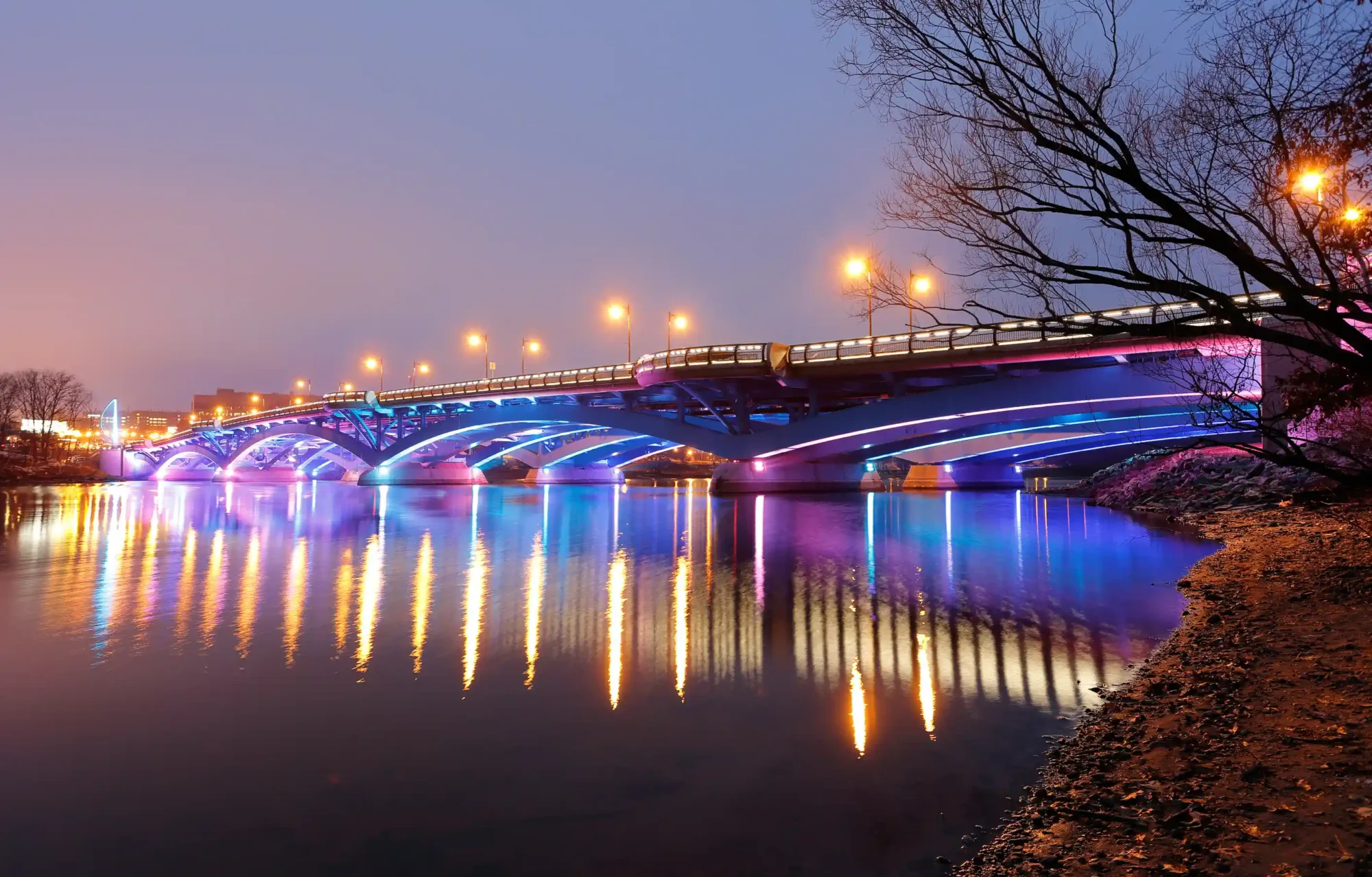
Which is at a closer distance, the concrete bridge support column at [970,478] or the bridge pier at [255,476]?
the concrete bridge support column at [970,478]

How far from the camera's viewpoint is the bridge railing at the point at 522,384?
53781 mm

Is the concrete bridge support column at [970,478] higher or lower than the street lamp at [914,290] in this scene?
lower

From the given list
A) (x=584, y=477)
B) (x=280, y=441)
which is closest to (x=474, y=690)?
(x=584, y=477)

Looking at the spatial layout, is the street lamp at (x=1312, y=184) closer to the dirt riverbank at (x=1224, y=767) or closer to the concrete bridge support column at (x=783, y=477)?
the dirt riverbank at (x=1224, y=767)

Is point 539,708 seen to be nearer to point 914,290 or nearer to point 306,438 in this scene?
point 914,290

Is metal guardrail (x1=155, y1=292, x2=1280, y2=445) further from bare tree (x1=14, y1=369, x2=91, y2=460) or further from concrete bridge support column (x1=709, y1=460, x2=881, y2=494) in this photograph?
bare tree (x1=14, y1=369, x2=91, y2=460)

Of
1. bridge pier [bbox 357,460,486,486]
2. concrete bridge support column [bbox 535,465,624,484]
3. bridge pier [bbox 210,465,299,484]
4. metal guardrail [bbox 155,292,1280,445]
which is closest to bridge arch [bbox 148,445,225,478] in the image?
bridge pier [bbox 210,465,299,484]

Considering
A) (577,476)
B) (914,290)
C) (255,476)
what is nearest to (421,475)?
(577,476)

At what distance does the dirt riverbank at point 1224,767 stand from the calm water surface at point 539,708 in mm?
399

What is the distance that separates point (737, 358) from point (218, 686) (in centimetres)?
3878

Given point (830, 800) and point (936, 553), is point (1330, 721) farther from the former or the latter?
point (936, 553)

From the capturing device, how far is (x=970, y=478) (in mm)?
68875

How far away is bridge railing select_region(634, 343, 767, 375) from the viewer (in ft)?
147

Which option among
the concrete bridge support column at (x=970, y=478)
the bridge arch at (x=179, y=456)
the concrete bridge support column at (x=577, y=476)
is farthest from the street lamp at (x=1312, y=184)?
the bridge arch at (x=179, y=456)
